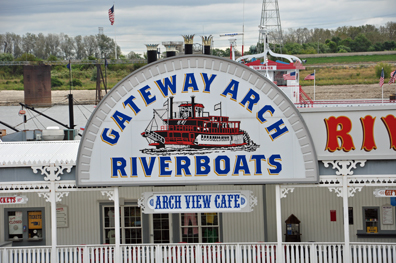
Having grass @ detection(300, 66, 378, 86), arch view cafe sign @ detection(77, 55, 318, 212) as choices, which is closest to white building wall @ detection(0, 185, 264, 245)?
arch view cafe sign @ detection(77, 55, 318, 212)

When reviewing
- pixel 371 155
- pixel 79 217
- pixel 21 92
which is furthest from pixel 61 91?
pixel 371 155

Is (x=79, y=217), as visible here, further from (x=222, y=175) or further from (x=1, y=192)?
(x=222, y=175)

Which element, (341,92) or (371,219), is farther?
(341,92)

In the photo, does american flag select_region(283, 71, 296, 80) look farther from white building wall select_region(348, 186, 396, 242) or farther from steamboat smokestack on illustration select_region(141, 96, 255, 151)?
steamboat smokestack on illustration select_region(141, 96, 255, 151)

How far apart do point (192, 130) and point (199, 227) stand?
4.58 m

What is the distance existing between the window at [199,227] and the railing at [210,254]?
1.17m

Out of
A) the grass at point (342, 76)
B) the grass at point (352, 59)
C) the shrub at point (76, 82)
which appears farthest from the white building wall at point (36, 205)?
the shrub at point (76, 82)

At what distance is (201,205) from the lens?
14586mm

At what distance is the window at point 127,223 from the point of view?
17.5 meters

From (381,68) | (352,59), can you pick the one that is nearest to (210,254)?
(381,68)

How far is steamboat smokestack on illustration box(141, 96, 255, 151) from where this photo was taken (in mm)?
14219

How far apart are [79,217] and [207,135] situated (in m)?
6.16

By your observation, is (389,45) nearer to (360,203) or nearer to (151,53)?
(360,203)

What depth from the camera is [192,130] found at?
14289mm
